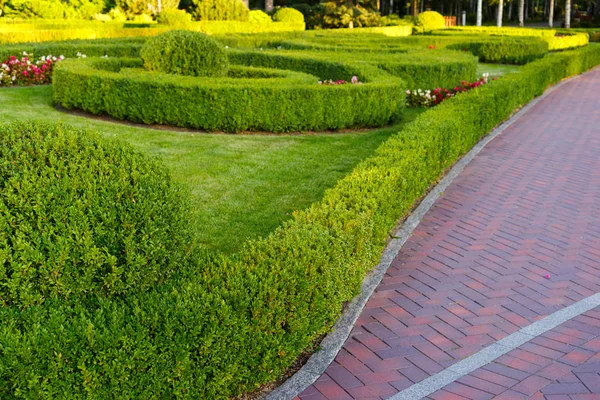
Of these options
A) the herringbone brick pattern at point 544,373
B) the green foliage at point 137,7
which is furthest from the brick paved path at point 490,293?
the green foliage at point 137,7

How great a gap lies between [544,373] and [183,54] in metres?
9.99

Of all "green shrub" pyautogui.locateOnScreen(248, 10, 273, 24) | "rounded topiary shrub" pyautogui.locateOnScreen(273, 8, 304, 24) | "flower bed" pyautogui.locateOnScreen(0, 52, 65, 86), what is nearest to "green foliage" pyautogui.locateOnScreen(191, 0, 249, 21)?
"green shrub" pyautogui.locateOnScreen(248, 10, 273, 24)

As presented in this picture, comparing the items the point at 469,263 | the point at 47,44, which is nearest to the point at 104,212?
the point at 469,263

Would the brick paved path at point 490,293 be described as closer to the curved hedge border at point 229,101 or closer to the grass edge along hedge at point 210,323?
the grass edge along hedge at point 210,323

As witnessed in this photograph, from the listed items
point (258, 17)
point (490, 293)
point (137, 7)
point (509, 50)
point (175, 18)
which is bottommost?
point (490, 293)

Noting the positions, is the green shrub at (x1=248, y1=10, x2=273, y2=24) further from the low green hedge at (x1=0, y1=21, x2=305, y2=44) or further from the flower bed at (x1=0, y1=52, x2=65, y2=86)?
the flower bed at (x1=0, y1=52, x2=65, y2=86)

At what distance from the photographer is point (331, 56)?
16.8 m

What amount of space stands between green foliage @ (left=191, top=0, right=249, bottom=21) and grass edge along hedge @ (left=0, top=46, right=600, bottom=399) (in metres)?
30.0

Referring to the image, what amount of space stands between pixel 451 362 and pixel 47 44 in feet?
52.3

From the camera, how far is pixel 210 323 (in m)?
3.59

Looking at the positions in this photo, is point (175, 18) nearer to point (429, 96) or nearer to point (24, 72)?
point (24, 72)

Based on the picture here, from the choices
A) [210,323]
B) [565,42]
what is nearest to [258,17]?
[565,42]

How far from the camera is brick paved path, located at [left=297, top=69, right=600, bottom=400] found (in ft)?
14.1

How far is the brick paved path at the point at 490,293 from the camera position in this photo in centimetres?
430
